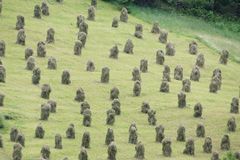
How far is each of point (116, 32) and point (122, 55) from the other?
7738 mm

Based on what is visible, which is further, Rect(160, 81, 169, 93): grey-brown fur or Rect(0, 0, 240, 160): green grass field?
Rect(160, 81, 169, 93): grey-brown fur

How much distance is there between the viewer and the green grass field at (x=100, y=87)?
3273 inches

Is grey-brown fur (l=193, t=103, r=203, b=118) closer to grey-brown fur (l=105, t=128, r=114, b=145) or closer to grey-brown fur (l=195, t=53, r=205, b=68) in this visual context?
grey-brown fur (l=105, t=128, r=114, b=145)

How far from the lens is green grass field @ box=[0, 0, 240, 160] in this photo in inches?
3273

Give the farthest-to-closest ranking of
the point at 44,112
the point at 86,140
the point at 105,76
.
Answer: the point at 105,76 → the point at 44,112 → the point at 86,140

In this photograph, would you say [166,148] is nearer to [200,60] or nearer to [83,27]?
[200,60]

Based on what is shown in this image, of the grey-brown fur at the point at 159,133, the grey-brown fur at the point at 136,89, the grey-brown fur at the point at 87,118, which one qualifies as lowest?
the grey-brown fur at the point at 159,133

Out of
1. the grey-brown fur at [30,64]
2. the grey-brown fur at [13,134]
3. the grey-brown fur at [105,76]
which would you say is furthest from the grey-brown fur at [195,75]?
the grey-brown fur at [13,134]

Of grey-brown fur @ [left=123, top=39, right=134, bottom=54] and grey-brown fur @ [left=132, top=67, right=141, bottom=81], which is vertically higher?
grey-brown fur @ [left=123, top=39, right=134, bottom=54]

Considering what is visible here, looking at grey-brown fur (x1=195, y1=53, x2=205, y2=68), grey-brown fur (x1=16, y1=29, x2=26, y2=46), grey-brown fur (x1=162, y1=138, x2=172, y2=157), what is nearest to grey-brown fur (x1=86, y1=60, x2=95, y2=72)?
grey-brown fur (x1=16, y1=29, x2=26, y2=46)

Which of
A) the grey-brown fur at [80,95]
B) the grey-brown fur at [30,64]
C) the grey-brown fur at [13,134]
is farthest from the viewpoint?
the grey-brown fur at [30,64]

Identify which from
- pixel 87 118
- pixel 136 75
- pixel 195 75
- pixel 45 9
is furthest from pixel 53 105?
pixel 45 9

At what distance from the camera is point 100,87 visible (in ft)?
319

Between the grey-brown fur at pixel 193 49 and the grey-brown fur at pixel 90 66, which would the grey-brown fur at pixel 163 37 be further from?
the grey-brown fur at pixel 90 66
